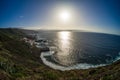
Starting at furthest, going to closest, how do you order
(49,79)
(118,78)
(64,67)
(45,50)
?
(45,50) → (64,67) → (49,79) → (118,78)

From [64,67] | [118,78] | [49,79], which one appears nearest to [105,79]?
[118,78]

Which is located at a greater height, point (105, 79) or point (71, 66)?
point (105, 79)

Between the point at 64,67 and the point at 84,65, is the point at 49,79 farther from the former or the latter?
the point at 84,65

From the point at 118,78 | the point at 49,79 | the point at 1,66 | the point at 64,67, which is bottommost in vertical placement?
the point at 64,67

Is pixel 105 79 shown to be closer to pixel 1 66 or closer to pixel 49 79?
pixel 49 79

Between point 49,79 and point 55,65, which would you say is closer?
point 49,79

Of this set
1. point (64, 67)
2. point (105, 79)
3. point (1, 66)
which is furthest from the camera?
point (64, 67)

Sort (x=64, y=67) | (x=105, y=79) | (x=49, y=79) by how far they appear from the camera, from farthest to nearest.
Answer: (x=64, y=67)
(x=49, y=79)
(x=105, y=79)

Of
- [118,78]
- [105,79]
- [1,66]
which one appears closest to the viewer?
[118,78]

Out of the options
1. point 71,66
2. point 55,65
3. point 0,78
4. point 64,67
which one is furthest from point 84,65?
point 0,78
